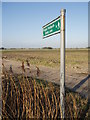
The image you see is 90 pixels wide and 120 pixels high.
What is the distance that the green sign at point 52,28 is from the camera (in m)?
2.49

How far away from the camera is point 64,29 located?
93.6 inches

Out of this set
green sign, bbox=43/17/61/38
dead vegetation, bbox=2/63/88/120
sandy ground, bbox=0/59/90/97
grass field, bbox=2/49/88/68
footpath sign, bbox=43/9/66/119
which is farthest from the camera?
grass field, bbox=2/49/88/68

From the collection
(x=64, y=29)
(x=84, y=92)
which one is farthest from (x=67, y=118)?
(x=84, y=92)

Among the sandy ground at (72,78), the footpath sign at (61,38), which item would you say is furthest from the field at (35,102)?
the sandy ground at (72,78)

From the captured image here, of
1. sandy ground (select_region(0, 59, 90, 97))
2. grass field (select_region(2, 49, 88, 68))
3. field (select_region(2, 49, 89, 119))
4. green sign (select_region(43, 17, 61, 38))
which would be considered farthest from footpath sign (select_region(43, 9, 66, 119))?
grass field (select_region(2, 49, 88, 68))

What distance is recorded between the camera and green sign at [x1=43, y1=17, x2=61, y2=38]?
249cm

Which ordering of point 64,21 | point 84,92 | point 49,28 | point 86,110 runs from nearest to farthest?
point 64,21 → point 49,28 → point 86,110 → point 84,92

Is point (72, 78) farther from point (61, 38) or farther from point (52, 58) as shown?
point (52, 58)

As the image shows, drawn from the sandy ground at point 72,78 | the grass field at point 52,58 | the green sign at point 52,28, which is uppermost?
the green sign at point 52,28

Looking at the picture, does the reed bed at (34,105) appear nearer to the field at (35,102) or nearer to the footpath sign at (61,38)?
the field at (35,102)

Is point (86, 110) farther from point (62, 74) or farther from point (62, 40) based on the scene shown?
point (62, 40)

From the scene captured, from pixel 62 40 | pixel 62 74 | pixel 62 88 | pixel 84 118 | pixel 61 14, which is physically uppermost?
pixel 61 14

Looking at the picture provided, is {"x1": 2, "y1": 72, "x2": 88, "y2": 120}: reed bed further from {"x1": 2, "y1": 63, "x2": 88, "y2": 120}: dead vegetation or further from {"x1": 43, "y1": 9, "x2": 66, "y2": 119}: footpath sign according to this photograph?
{"x1": 43, "y1": 9, "x2": 66, "y2": 119}: footpath sign

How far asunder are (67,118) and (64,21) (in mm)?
1671
